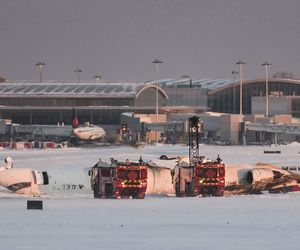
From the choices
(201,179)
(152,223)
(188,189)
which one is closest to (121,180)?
(188,189)

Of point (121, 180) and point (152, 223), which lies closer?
point (152, 223)

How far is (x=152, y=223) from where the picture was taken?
4922 centimetres

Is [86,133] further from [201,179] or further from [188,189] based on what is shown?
[201,179]

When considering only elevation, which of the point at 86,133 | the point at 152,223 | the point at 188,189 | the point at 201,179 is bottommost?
the point at 152,223

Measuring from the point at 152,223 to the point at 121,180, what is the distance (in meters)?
16.3

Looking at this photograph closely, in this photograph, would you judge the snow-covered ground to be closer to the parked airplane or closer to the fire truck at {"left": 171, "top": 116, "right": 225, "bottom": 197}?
the fire truck at {"left": 171, "top": 116, "right": 225, "bottom": 197}

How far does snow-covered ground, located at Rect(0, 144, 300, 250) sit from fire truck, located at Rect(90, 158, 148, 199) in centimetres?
124

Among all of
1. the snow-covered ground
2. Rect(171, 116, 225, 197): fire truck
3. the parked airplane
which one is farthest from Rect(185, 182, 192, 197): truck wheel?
the parked airplane

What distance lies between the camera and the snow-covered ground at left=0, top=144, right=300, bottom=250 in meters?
41.2

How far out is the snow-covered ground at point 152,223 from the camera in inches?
1623

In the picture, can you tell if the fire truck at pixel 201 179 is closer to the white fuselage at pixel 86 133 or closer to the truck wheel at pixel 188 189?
the truck wheel at pixel 188 189

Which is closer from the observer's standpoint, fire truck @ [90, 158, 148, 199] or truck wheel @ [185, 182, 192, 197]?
fire truck @ [90, 158, 148, 199]

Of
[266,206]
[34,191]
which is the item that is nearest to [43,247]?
[266,206]

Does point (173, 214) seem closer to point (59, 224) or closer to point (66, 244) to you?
point (59, 224)
